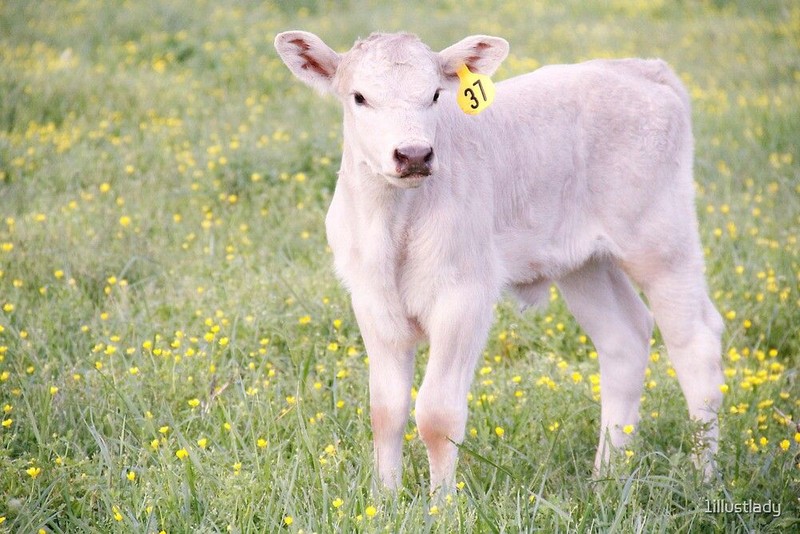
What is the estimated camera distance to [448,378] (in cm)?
414

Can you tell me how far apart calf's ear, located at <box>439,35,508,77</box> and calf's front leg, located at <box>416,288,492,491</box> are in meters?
0.89

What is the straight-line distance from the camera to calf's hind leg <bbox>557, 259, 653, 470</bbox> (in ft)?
16.3

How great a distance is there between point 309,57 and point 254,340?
67.6 inches

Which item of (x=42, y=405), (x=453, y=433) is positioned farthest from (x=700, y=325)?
(x=42, y=405)

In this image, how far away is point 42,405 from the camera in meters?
4.68

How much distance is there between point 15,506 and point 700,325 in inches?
119

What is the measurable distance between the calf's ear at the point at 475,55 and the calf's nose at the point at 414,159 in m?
0.66

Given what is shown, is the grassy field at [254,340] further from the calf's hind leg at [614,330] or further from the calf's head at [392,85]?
the calf's head at [392,85]

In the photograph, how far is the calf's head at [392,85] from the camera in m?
3.78

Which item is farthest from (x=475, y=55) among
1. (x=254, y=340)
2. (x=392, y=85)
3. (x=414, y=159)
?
(x=254, y=340)

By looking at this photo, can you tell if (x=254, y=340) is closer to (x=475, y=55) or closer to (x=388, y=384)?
(x=388, y=384)

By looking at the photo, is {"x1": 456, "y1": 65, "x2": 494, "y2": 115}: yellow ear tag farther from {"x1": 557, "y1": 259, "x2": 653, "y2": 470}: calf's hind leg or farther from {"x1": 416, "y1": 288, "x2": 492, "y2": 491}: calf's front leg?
{"x1": 557, "y1": 259, "x2": 653, "y2": 470}: calf's hind leg

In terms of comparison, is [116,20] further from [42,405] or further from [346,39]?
[42,405]

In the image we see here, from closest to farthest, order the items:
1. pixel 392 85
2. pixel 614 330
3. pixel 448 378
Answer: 1. pixel 392 85
2. pixel 448 378
3. pixel 614 330
